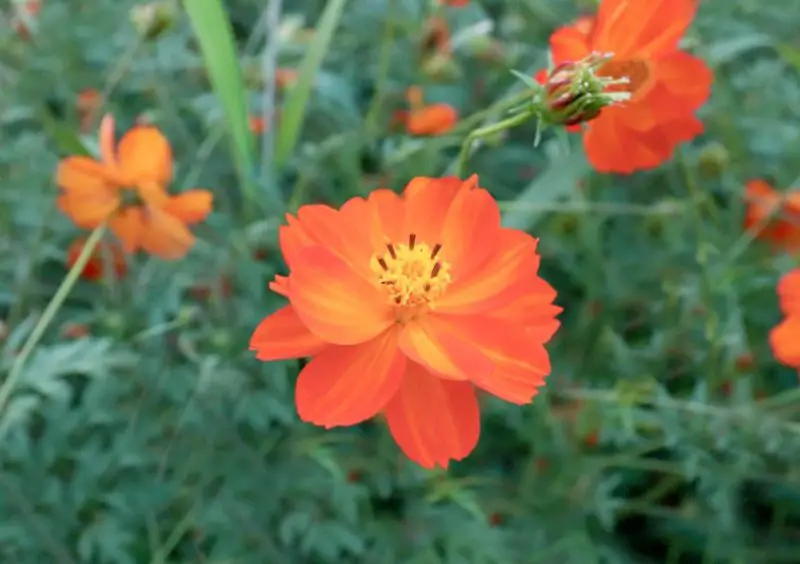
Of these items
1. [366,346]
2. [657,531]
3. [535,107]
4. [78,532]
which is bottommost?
[657,531]

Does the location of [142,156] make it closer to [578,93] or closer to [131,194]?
[131,194]

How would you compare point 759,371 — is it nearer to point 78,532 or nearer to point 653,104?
point 653,104

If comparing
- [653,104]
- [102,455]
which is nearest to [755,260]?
[653,104]

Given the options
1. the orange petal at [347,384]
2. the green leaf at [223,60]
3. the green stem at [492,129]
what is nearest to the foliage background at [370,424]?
the green leaf at [223,60]

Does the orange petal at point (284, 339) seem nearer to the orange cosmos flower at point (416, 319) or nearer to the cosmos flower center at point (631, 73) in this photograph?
the orange cosmos flower at point (416, 319)

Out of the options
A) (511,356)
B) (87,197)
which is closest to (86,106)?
(87,197)

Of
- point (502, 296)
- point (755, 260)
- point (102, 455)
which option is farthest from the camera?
point (755, 260)
